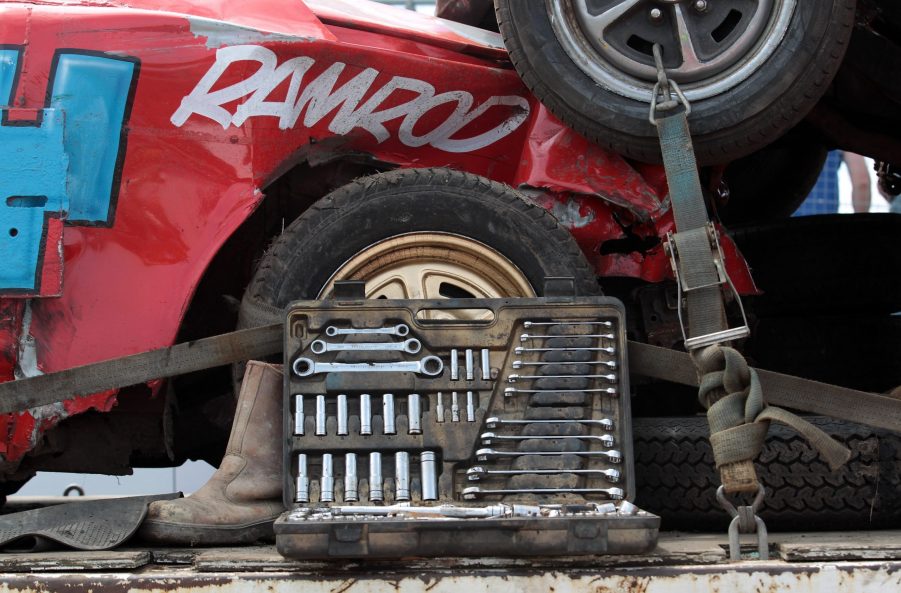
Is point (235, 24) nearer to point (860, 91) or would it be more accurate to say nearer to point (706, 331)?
point (706, 331)

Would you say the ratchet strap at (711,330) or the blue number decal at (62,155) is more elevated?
the blue number decal at (62,155)

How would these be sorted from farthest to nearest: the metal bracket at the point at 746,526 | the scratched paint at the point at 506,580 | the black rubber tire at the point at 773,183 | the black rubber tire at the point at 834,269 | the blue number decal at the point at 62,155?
the black rubber tire at the point at 773,183, the black rubber tire at the point at 834,269, the blue number decal at the point at 62,155, the metal bracket at the point at 746,526, the scratched paint at the point at 506,580

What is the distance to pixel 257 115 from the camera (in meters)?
2.50

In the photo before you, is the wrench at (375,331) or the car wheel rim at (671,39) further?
the car wheel rim at (671,39)

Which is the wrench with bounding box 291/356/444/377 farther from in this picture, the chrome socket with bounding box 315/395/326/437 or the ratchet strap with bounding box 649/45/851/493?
the ratchet strap with bounding box 649/45/851/493

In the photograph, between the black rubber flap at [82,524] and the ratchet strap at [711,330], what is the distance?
109cm

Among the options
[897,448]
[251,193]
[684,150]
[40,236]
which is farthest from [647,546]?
[40,236]

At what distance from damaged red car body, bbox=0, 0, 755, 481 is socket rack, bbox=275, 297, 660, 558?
0.56 metres

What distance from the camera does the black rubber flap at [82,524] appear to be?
195 centimetres

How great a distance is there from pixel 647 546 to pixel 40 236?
56.6 inches

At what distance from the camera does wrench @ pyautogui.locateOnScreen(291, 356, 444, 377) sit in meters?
1.99

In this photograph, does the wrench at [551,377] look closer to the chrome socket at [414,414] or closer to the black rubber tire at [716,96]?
the chrome socket at [414,414]

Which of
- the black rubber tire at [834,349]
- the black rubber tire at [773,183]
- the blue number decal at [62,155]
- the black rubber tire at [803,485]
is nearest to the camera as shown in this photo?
the black rubber tire at [803,485]

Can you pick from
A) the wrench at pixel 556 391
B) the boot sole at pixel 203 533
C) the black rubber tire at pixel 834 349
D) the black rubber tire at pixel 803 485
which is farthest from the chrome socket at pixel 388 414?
the black rubber tire at pixel 834 349
